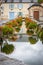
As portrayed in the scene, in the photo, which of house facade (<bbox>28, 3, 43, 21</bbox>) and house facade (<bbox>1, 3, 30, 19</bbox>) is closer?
house facade (<bbox>1, 3, 30, 19</bbox>)

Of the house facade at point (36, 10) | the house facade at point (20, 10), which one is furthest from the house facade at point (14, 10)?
the house facade at point (36, 10)

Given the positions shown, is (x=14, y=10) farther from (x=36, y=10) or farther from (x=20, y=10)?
(x=36, y=10)

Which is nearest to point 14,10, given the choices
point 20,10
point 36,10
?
point 20,10

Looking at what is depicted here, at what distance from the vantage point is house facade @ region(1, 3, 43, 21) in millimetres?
25000

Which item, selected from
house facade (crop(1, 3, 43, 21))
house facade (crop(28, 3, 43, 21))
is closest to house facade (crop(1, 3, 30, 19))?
house facade (crop(1, 3, 43, 21))

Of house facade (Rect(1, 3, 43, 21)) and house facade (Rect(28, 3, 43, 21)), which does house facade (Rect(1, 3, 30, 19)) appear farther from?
house facade (Rect(28, 3, 43, 21))

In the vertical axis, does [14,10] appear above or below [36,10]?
above

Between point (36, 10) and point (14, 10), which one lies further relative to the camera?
point (36, 10)

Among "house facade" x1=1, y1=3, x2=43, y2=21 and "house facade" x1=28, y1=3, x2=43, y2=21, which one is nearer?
"house facade" x1=1, y1=3, x2=43, y2=21

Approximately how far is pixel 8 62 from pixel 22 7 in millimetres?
20122

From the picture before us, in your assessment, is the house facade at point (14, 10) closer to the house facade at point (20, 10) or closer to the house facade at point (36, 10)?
the house facade at point (20, 10)

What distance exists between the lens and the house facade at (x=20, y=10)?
25000mm

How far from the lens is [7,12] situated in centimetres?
2511

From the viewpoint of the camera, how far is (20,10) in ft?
83.6
